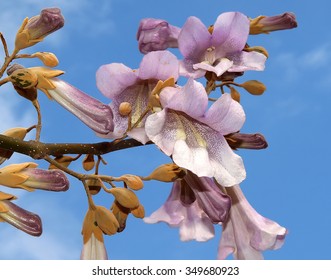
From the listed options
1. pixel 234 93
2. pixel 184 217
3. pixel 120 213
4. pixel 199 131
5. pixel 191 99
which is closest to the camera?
pixel 191 99

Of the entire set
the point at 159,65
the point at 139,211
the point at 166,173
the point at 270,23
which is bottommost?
the point at 139,211

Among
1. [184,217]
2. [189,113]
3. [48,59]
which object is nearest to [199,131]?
[189,113]

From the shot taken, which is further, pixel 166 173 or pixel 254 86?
pixel 254 86

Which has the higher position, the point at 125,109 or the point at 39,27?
the point at 39,27

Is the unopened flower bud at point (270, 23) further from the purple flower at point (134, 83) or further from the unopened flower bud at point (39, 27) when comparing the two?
the unopened flower bud at point (39, 27)

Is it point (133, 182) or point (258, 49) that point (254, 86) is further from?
point (133, 182)

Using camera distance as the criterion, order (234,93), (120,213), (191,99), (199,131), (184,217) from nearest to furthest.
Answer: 1. (191,99)
2. (199,131)
3. (120,213)
4. (234,93)
5. (184,217)

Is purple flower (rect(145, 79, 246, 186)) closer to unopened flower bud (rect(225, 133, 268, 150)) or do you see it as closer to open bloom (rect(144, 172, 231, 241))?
unopened flower bud (rect(225, 133, 268, 150))
